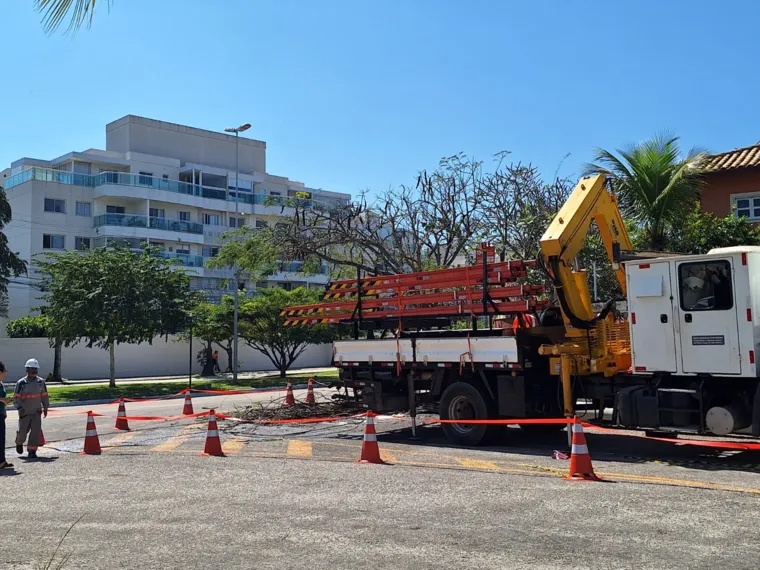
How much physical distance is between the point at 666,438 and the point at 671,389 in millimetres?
1833

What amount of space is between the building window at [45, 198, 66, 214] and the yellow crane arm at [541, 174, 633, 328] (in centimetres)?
5033

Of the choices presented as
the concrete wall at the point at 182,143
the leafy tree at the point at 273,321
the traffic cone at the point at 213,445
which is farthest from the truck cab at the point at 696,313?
the concrete wall at the point at 182,143

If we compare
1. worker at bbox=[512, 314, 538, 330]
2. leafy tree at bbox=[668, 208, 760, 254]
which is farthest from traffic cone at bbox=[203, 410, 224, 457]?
leafy tree at bbox=[668, 208, 760, 254]

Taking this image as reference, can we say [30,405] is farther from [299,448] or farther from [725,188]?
[725,188]

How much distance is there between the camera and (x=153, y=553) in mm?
6223

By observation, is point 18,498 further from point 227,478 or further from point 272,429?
point 272,429

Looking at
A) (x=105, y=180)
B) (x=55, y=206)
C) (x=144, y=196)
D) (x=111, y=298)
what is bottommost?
(x=111, y=298)

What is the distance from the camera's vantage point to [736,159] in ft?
80.0

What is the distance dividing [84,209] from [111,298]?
98.3 ft

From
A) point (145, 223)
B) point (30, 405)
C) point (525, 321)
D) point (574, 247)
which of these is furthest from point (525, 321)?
point (145, 223)

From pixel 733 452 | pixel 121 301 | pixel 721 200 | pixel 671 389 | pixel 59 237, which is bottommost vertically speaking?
pixel 733 452

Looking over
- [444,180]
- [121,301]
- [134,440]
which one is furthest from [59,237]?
[134,440]

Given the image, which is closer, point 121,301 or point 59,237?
point 121,301

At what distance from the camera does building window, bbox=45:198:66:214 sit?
55156 mm
